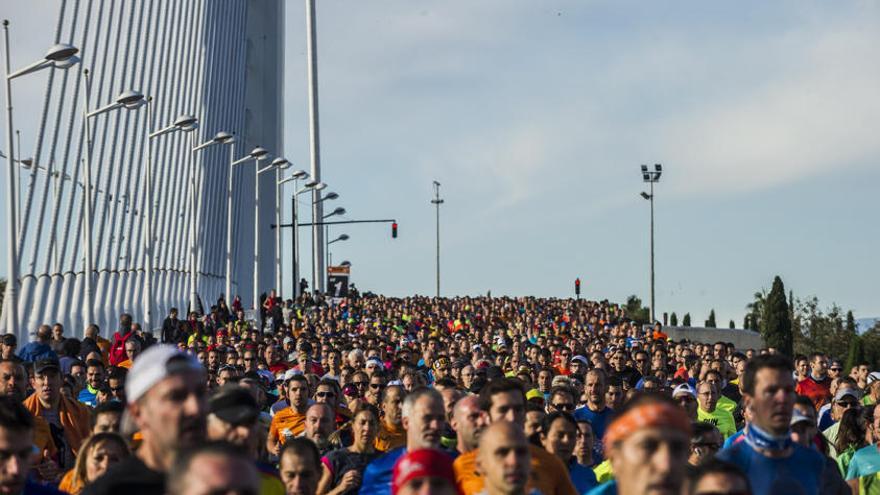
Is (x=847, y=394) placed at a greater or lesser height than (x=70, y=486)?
greater

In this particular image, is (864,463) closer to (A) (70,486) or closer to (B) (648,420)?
(A) (70,486)

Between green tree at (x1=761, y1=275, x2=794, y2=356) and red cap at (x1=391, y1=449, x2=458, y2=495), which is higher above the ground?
green tree at (x1=761, y1=275, x2=794, y2=356)

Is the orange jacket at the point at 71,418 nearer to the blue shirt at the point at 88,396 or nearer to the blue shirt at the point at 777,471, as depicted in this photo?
the blue shirt at the point at 88,396

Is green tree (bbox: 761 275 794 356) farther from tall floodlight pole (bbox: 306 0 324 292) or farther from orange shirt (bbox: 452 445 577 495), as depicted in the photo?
orange shirt (bbox: 452 445 577 495)

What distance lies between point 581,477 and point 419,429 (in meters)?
2.04

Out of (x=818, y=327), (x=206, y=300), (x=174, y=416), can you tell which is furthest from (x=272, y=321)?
(x=818, y=327)

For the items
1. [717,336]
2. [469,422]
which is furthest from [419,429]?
[717,336]

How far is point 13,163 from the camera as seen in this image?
2573 centimetres

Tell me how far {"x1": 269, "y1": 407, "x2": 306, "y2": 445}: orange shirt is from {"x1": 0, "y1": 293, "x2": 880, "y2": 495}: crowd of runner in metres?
0.02

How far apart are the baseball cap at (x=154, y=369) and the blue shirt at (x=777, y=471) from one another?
2.43 m

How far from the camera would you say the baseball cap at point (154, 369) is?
5453 mm

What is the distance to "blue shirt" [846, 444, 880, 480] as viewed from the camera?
10.6 m

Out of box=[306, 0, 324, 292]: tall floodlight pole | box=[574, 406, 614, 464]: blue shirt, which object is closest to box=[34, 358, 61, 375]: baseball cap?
box=[574, 406, 614, 464]: blue shirt

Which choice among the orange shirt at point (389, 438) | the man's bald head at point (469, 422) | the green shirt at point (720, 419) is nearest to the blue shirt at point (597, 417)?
the green shirt at point (720, 419)
